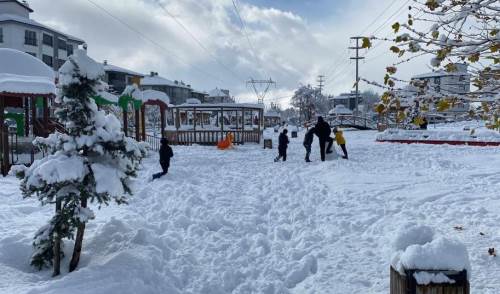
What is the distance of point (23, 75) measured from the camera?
1566 cm

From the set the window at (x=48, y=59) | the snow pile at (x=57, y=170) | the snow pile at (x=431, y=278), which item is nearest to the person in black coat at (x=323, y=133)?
the snow pile at (x=57, y=170)

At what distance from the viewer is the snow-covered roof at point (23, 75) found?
1350cm

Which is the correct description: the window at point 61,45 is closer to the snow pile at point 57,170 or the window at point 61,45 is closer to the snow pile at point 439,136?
the snow pile at point 439,136

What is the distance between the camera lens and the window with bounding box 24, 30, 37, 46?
45112 mm

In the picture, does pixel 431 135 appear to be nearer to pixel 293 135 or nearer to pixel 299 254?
pixel 293 135

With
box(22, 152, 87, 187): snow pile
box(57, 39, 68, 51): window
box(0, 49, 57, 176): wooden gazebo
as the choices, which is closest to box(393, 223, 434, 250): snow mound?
box(22, 152, 87, 187): snow pile

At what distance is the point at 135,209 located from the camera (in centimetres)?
858

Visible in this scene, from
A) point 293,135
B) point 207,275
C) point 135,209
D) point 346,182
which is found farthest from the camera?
point 293,135

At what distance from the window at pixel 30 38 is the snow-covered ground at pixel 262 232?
4006 cm

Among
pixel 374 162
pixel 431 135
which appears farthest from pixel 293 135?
pixel 374 162

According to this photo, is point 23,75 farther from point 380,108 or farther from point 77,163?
point 380,108

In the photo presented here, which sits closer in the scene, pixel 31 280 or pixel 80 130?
pixel 31 280

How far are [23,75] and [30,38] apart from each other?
1389 inches

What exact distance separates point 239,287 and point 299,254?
1310 millimetres
